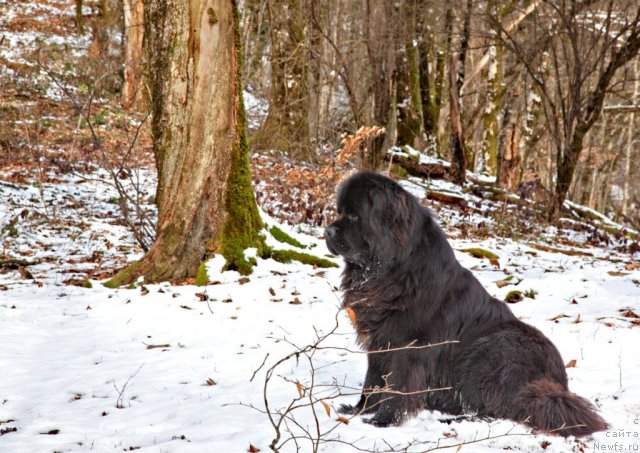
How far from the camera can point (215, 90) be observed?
21.7 ft

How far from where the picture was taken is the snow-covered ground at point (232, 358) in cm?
348

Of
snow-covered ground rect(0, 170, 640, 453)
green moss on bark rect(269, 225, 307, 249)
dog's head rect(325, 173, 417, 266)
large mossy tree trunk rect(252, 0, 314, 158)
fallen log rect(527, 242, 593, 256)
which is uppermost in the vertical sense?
large mossy tree trunk rect(252, 0, 314, 158)

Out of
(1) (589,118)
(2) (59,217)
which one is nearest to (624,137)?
(1) (589,118)

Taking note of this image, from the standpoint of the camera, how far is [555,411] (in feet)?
11.4

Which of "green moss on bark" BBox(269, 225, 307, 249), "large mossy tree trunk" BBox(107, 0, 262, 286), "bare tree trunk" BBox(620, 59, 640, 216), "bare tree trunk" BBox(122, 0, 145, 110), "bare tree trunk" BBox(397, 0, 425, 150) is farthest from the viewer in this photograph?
"bare tree trunk" BBox(620, 59, 640, 216)

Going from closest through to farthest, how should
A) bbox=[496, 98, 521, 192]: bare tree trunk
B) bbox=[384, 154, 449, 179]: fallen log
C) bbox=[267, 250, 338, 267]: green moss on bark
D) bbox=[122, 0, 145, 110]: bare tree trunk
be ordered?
1. bbox=[267, 250, 338, 267]: green moss on bark
2. bbox=[384, 154, 449, 179]: fallen log
3. bbox=[496, 98, 521, 192]: bare tree trunk
4. bbox=[122, 0, 145, 110]: bare tree trunk

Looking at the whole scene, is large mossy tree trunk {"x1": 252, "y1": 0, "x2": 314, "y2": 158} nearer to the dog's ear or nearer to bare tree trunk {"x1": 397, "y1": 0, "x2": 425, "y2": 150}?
bare tree trunk {"x1": 397, "y1": 0, "x2": 425, "y2": 150}

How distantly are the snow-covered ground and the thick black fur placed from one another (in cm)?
21

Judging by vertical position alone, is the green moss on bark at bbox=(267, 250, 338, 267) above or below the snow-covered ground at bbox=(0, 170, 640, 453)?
above

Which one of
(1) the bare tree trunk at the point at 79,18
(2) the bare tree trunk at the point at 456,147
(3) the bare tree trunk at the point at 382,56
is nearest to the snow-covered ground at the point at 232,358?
(2) the bare tree trunk at the point at 456,147

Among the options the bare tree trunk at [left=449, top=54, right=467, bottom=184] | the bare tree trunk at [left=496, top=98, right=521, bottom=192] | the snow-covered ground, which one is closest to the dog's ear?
the snow-covered ground

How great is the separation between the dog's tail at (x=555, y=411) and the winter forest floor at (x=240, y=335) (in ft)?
0.25

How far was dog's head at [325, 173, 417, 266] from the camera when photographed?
13.1 ft

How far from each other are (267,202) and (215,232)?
4.81 metres
